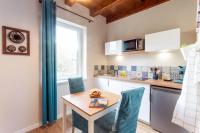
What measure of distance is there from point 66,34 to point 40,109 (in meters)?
1.79

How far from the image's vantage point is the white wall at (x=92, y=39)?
9.57 ft

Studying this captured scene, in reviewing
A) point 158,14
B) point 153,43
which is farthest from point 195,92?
point 158,14

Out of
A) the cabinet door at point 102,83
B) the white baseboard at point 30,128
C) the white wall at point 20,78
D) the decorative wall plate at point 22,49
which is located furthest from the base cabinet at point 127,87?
the decorative wall plate at point 22,49

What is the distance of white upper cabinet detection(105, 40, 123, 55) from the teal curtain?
5.03ft

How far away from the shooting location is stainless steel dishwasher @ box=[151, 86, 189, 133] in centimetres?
198

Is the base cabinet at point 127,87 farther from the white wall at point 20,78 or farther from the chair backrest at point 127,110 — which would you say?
the white wall at point 20,78

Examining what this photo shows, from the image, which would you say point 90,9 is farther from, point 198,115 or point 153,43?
point 198,115

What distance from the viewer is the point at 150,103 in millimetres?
2328

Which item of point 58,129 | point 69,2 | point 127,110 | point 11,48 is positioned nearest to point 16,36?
point 11,48

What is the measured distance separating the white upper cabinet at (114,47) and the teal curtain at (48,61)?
153 cm

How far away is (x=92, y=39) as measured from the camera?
3.47 metres

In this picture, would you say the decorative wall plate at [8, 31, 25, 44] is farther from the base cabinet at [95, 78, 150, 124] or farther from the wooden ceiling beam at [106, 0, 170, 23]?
the wooden ceiling beam at [106, 0, 170, 23]

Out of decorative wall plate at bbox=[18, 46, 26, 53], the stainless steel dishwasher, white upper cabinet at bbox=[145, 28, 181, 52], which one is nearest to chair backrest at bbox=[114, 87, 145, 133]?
the stainless steel dishwasher

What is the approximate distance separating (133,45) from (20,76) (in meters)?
2.37
